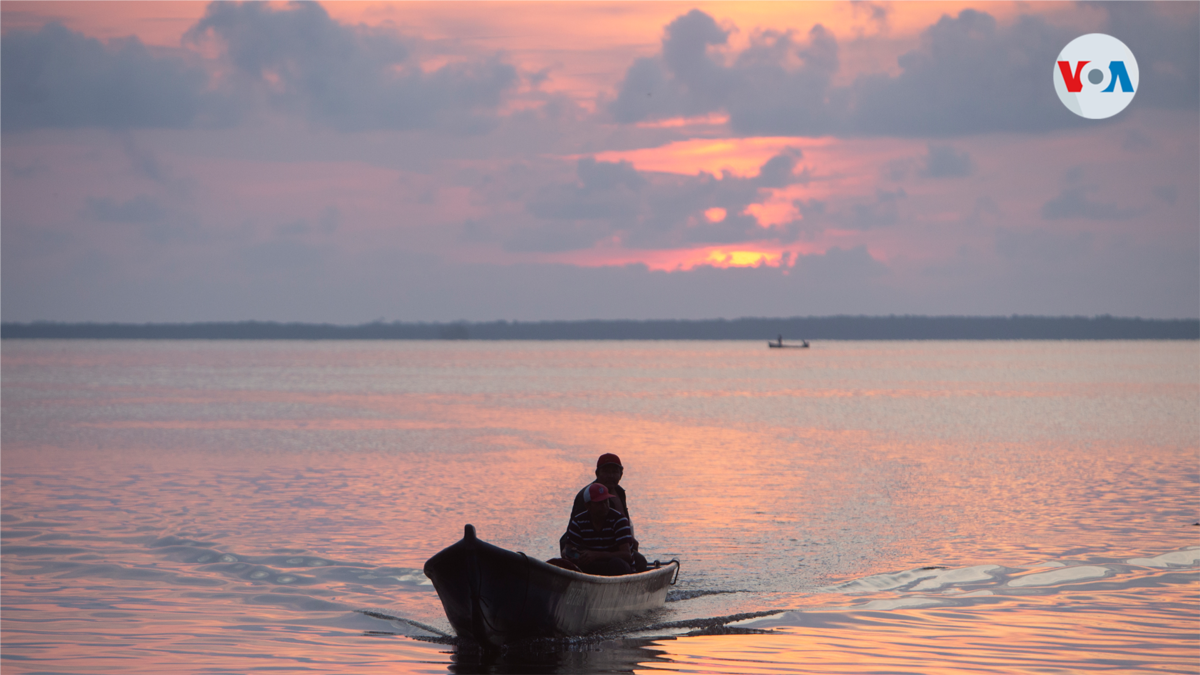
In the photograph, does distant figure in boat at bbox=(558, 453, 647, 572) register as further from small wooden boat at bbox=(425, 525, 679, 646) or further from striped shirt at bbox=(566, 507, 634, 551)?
small wooden boat at bbox=(425, 525, 679, 646)

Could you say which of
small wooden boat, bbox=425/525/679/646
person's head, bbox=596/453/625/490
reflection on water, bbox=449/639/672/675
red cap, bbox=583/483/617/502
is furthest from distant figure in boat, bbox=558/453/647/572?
reflection on water, bbox=449/639/672/675

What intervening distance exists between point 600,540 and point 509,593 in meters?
2.17

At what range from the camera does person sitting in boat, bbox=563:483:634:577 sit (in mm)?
16047

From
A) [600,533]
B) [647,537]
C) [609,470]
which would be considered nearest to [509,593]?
[600,533]

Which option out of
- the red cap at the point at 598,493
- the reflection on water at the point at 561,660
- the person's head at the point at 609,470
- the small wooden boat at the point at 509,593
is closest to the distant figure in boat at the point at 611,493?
the person's head at the point at 609,470

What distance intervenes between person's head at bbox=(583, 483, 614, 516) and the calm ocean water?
1656 mm

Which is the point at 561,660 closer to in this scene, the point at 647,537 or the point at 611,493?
the point at 611,493

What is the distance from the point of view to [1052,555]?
22469mm

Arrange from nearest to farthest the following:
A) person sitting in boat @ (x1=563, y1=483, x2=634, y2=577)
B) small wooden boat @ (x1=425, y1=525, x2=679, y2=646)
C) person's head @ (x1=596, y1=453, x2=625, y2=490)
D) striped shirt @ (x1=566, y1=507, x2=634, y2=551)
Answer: small wooden boat @ (x1=425, y1=525, x2=679, y2=646) < person sitting in boat @ (x1=563, y1=483, x2=634, y2=577) < striped shirt @ (x1=566, y1=507, x2=634, y2=551) < person's head @ (x1=596, y1=453, x2=625, y2=490)

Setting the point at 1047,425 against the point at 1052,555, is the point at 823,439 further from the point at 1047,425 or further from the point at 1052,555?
the point at 1052,555

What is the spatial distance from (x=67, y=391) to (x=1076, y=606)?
93.8m

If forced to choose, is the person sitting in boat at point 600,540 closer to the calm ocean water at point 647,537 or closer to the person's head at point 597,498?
the person's head at point 597,498

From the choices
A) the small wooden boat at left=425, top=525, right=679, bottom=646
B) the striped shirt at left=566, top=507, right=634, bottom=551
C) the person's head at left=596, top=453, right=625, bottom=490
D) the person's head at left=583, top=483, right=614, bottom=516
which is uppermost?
the person's head at left=596, top=453, right=625, bottom=490

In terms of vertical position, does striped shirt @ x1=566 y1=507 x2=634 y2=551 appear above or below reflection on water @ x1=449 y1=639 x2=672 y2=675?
above
